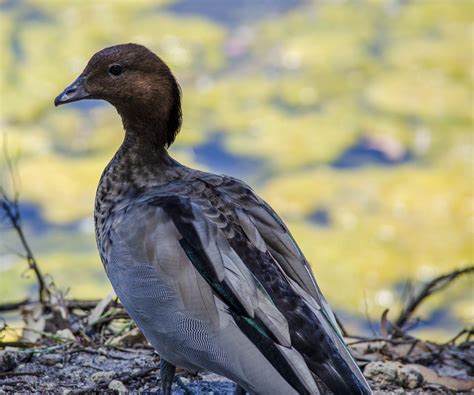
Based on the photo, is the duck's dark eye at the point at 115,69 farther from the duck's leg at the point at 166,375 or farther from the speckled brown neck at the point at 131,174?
the duck's leg at the point at 166,375

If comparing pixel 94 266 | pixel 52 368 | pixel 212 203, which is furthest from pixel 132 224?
pixel 94 266

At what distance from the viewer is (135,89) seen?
3738mm

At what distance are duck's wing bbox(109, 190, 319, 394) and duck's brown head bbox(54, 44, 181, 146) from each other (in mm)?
498

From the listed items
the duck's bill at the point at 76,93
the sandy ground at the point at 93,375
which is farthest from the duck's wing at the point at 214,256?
the sandy ground at the point at 93,375

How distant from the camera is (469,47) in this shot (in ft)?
36.3

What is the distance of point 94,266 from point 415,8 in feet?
20.1

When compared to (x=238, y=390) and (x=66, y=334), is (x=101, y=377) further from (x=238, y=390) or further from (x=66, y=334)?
(x=238, y=390)

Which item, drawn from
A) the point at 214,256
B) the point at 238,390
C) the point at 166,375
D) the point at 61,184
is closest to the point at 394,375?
the point at 238,390

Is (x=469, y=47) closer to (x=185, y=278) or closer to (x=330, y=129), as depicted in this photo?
(x=330, y=129)

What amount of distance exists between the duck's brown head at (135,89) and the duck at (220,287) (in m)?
0.04

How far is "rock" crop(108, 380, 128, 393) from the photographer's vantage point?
3570 millimetres

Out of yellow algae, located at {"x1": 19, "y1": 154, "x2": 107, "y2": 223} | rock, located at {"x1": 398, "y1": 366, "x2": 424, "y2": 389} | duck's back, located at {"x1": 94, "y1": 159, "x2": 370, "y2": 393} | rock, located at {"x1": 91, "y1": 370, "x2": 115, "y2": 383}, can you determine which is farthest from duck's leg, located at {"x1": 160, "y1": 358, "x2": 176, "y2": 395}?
yellow algae, located at {"x1": 19, "y1": 154, "x2": 107, "y2": 223}

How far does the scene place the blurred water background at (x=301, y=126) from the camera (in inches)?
313

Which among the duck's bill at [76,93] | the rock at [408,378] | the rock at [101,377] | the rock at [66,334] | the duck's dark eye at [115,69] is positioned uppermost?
the duck's dark eye at [115,69]
